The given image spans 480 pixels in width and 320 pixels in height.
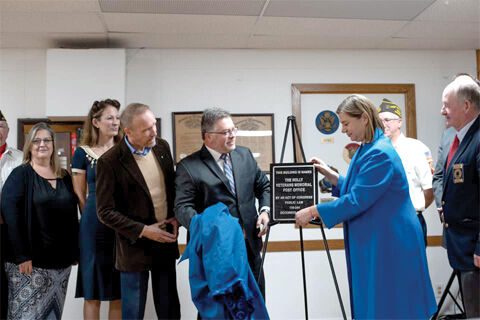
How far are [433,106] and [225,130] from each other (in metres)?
2.91

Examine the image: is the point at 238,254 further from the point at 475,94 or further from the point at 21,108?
the point at 21,108

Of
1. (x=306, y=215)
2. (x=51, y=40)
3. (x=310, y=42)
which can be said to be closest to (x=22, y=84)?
(x=51, y=40)

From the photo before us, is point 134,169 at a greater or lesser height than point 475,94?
lesser

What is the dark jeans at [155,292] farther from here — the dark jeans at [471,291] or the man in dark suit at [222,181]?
the dark jeans at [471,291]

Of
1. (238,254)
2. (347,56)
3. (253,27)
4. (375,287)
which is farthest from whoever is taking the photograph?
(347,56)

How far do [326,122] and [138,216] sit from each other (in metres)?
2.49

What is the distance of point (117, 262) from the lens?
248 centimetres

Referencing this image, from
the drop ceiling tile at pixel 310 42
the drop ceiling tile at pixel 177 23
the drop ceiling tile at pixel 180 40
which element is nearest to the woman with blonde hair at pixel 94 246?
the drop ceiling tile at pixel 177 23

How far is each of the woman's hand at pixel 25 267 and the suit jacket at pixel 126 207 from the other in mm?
676

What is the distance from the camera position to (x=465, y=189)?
221 centimetres

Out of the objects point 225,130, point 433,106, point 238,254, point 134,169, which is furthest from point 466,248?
point 433,106

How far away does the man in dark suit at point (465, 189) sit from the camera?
2.19m

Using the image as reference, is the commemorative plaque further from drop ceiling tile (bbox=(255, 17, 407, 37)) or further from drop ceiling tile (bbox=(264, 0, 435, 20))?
drop ceiling tile (bbox=(255, 17, 407, 37))

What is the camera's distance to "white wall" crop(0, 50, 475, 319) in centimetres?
412
